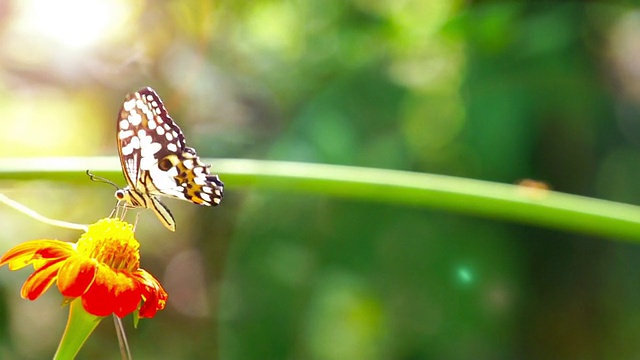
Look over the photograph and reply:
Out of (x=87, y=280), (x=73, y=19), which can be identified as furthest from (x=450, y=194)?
(x=73, y=19)

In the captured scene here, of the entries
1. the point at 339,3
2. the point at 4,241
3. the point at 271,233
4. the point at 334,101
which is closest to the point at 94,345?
the point at 4,241

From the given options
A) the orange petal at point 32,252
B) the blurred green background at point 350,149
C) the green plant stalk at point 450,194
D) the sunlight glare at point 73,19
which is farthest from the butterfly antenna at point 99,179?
the sunlight glare at point 73,19

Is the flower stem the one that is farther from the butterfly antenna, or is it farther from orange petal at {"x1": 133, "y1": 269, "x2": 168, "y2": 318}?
the butterfly antenna

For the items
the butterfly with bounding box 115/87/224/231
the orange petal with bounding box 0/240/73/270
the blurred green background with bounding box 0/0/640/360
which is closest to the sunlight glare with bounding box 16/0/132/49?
the blurred green background with bounding box 0/0/640/360

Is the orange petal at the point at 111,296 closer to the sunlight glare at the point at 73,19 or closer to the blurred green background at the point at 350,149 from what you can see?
the blurred green background at the point at 350,149

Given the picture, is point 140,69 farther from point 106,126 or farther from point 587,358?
point 587,358

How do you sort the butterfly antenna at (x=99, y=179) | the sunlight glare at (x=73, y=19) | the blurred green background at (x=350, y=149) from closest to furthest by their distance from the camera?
the butterfly antenna at (x=99, y=179) → the blurred green background at (x=350, y=149) → the sunlight glare at (x=73, y=19)
